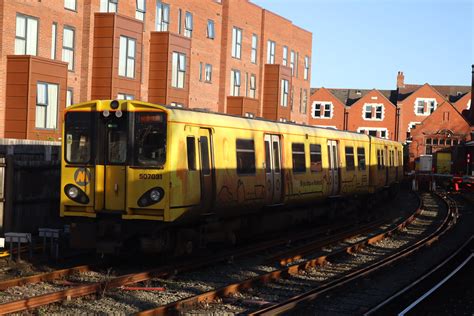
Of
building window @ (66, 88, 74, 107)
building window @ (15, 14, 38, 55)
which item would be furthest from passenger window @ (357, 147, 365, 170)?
building window @ (15, 14, 38, 55)

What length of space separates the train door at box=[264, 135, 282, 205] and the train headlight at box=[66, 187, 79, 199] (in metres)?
4.64

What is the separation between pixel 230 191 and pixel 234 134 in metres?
1.15

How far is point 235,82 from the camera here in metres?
40.5

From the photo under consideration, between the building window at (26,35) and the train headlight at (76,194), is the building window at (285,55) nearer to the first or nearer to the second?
the building window at (26,35)

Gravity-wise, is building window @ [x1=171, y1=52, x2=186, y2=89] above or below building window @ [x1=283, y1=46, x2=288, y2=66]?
below

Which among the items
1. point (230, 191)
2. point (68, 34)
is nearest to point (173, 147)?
point (230, 191)

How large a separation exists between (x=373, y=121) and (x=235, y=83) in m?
38.1

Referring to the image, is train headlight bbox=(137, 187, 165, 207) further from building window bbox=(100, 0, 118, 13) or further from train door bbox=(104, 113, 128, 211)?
building window bbox=(100, 0, 118, 13)

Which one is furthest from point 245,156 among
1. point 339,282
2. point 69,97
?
point 69,97

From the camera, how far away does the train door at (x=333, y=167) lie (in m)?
20.4

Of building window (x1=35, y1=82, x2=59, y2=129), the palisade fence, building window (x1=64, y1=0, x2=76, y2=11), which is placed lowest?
the palisade fence

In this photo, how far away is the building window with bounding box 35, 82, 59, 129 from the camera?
25.2 metres

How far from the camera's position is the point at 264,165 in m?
15.8

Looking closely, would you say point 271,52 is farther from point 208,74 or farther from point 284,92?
point 208,74
